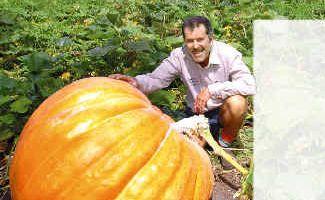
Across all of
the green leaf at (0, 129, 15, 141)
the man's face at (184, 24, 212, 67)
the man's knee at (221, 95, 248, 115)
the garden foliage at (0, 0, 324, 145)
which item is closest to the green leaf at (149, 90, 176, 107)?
the garden foliage at (0, 0, 324, 145)

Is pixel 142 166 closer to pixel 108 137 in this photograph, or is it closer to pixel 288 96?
pixel 108 137

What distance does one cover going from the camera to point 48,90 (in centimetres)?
421

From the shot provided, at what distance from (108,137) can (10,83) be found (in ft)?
7.62

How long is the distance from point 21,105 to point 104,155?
1968mm

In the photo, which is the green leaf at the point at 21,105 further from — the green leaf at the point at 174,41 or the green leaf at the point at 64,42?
the green leaf at the point at 174,41

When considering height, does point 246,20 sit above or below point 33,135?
below

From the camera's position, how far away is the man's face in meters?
3.68

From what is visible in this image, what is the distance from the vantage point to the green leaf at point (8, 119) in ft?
12.4

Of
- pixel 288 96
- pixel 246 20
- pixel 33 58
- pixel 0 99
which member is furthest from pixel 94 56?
pixel 246 20

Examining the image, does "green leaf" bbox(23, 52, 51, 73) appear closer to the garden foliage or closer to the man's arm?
the garden foliage

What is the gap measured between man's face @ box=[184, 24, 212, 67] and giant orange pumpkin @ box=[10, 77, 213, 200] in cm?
133

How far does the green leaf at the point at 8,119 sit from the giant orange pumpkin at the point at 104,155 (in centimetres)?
141

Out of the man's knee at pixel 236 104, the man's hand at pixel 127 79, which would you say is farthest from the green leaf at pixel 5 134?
the man's knee at pixel 236 104
